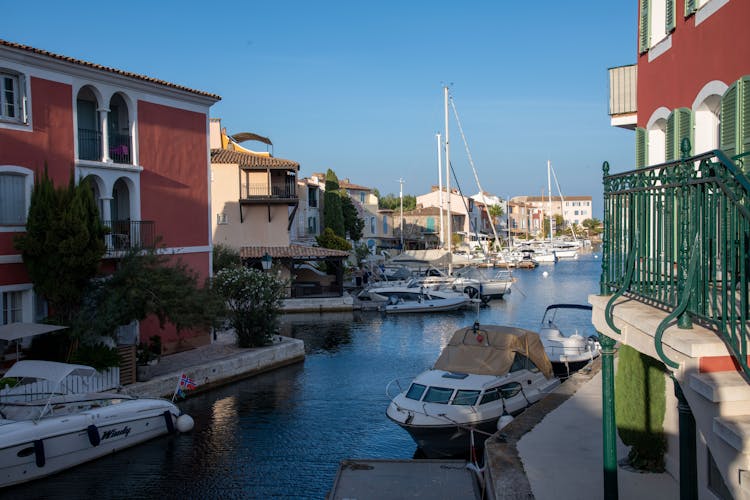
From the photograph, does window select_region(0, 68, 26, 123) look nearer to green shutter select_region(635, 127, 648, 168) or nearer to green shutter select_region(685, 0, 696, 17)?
green shutter select_region(635, 127, 648, 168)

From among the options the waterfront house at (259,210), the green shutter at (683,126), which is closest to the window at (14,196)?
the green shutter at (683,126)

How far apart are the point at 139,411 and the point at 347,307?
93.0 feet

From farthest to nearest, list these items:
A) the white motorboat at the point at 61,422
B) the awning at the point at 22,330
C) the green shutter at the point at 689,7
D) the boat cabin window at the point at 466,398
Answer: the awning at the point at 22,330 < the boat cabin window at the point at 466,398 < the white motorboat at the point at 61,422 < the green shutter at the point at 689,7

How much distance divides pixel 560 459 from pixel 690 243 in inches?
270

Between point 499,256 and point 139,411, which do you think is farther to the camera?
point 499,256

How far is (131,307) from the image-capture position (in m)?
20.5

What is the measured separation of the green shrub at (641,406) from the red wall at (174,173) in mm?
19293

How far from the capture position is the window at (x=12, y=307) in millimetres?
20578

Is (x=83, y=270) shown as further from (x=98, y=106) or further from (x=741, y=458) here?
(x=741, y=458)

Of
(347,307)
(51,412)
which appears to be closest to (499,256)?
(347,307)

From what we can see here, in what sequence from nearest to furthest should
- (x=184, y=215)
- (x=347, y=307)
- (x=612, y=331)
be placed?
(x=612, y=331) < (x=184, y=215) < (x=347, y=307)

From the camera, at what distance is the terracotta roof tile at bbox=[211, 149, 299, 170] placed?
46369 millimetres

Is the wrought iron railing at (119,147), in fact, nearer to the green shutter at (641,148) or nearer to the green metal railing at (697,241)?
the green shutter at (641,148)

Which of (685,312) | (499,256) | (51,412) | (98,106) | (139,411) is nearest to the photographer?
(685,312)
